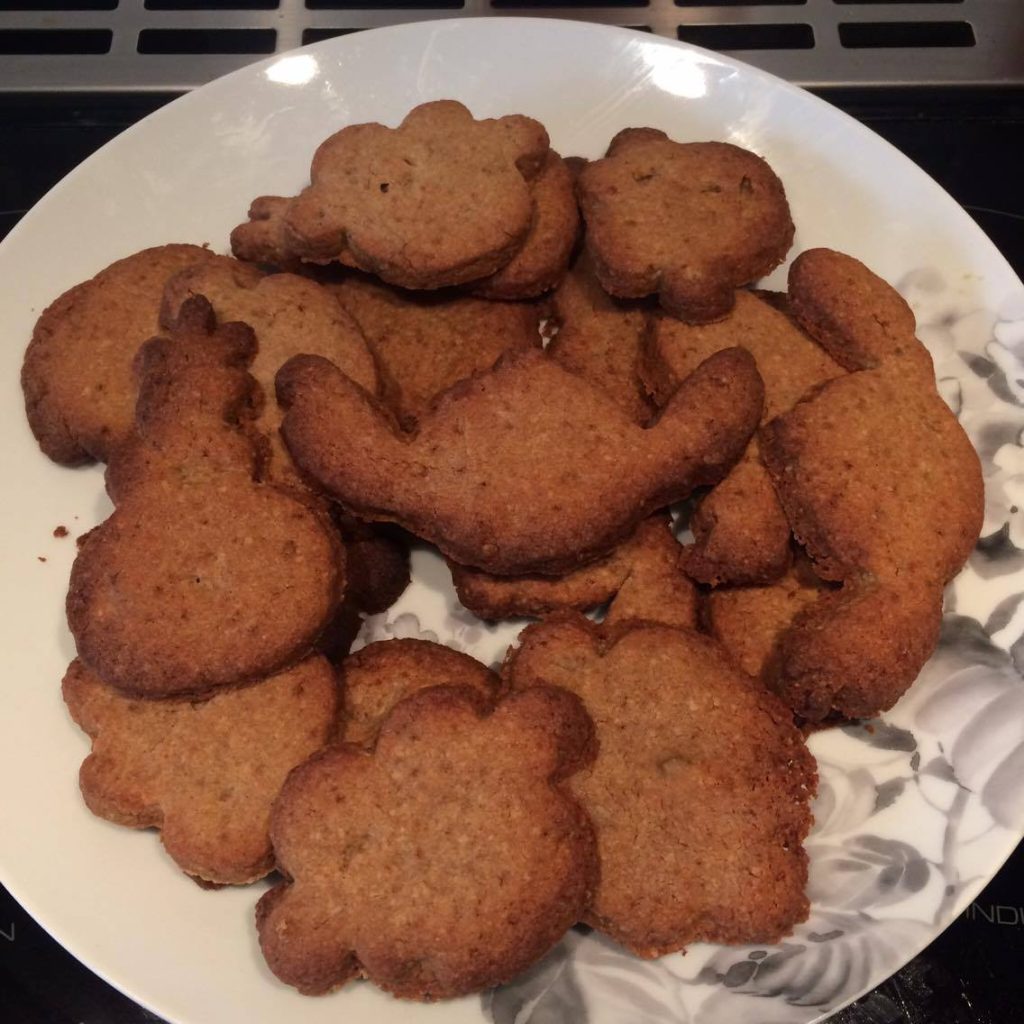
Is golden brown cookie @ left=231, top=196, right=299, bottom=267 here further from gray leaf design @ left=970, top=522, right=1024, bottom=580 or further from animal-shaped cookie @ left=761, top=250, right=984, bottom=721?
gray leaf design @ left=970, top=522, right=1024, bottom=580

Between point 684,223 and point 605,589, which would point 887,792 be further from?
point 684,223

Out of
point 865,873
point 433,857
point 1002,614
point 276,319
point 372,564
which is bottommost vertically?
point 865,873

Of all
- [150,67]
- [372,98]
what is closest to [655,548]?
[372,98]

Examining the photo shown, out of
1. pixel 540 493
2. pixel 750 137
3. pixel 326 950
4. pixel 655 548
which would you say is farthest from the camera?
pixel 750 137

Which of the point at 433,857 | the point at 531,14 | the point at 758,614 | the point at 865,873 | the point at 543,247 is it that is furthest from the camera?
the point at 531,14

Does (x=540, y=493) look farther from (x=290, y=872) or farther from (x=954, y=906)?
(x=954, y=906)

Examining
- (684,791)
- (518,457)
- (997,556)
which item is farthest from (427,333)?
(997,556)

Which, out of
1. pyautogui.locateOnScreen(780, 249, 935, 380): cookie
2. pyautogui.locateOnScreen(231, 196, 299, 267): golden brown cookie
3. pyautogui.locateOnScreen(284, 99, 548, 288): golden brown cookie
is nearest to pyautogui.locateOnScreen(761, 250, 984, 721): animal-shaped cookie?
pyautogui.locateOnScreen(780, 249, 935, 380): cookie
